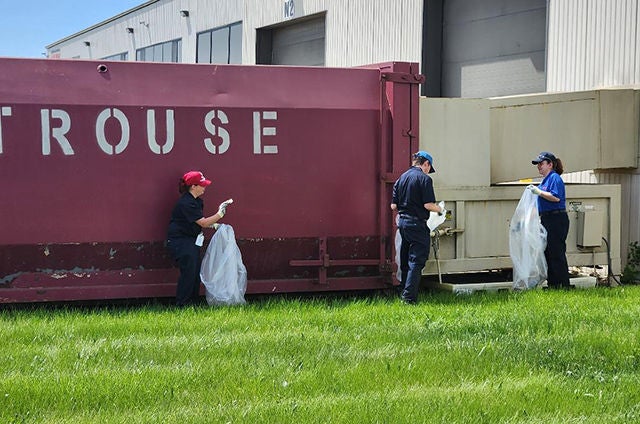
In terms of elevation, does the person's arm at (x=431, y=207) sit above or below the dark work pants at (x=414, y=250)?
above

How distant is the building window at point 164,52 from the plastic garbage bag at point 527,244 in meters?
19.8

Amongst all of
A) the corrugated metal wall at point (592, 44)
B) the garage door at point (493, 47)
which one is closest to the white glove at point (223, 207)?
the corrugated metal wall at point (592, 44)

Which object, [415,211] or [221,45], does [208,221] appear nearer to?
[415,211]

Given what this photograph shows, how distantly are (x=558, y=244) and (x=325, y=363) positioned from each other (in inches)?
177

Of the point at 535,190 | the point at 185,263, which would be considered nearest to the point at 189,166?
the point at 185,263

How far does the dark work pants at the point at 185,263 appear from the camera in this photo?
8578mm

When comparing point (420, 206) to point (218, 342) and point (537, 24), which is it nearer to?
point (218, 342)

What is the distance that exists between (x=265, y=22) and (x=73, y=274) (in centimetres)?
1416

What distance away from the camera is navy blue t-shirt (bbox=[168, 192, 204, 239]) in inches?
336

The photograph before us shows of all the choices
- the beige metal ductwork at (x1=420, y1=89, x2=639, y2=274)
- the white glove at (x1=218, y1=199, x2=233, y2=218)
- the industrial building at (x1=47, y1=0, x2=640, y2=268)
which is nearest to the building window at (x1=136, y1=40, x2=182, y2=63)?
the industrial building at (x1=47, y1=0, x2=640, y2=268)

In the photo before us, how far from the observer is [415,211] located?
8.88 meters

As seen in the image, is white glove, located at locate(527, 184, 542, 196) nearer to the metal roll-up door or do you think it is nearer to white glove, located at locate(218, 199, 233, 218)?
white glove, located at locate(218, 199, 233, 218)

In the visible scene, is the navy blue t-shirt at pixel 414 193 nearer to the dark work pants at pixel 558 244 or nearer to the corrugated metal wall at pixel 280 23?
the dark work pants at pixel 558 244

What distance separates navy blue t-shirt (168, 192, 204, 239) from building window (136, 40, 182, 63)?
20.0 metres
